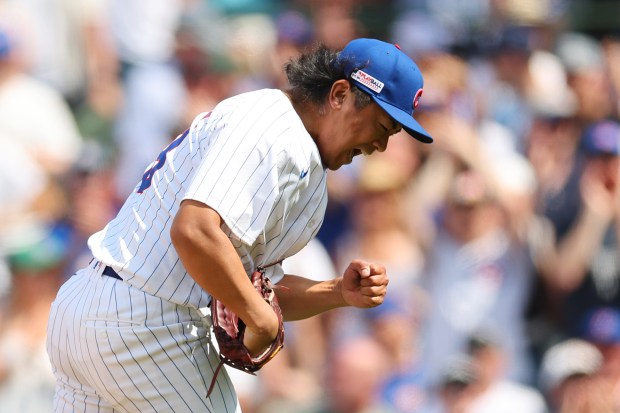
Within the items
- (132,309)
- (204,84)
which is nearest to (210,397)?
(132,309)

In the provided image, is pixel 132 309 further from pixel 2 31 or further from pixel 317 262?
pixel 2 31

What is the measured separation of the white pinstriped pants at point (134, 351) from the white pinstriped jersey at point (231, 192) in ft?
0.22

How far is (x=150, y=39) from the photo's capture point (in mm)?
8172

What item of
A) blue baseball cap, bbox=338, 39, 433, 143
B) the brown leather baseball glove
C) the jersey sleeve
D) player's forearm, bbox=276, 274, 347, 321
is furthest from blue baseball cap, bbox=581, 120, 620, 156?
the jersey sleeve

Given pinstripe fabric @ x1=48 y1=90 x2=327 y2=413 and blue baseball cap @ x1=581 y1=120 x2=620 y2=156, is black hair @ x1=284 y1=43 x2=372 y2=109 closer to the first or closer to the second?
pinstripe fabric @ x1=48 y1=90 x2=327 y2=413

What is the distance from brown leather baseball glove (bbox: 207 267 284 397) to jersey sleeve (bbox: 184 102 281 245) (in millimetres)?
203

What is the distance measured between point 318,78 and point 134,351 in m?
1.00

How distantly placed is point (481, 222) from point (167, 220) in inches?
128

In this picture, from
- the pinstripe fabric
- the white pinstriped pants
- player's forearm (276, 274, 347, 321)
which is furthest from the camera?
player's forearm (276, 274, 347, 321)

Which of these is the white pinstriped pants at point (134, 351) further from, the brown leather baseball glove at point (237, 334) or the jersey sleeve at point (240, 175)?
the jersey sleeve at point (240, 175)

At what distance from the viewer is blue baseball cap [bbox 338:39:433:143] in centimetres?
318

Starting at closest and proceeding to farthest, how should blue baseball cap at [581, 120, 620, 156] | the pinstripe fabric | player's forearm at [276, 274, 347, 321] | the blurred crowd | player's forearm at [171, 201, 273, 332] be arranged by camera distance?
player's forearm at [171, 201, 273, 332] < the pinstripe fabric < player's forearm at [276, 274, 347, 321] < the blurred crowd < blue baseball cap at [581, 120, 620, 156]

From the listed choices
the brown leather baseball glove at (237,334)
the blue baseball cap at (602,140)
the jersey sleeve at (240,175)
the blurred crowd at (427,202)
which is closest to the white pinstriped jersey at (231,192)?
the jersey sleeve at (240,175)

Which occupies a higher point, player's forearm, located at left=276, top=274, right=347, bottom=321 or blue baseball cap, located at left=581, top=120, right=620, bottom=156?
player's forearm, located at left=276, top=274, right=347, bottom=321
